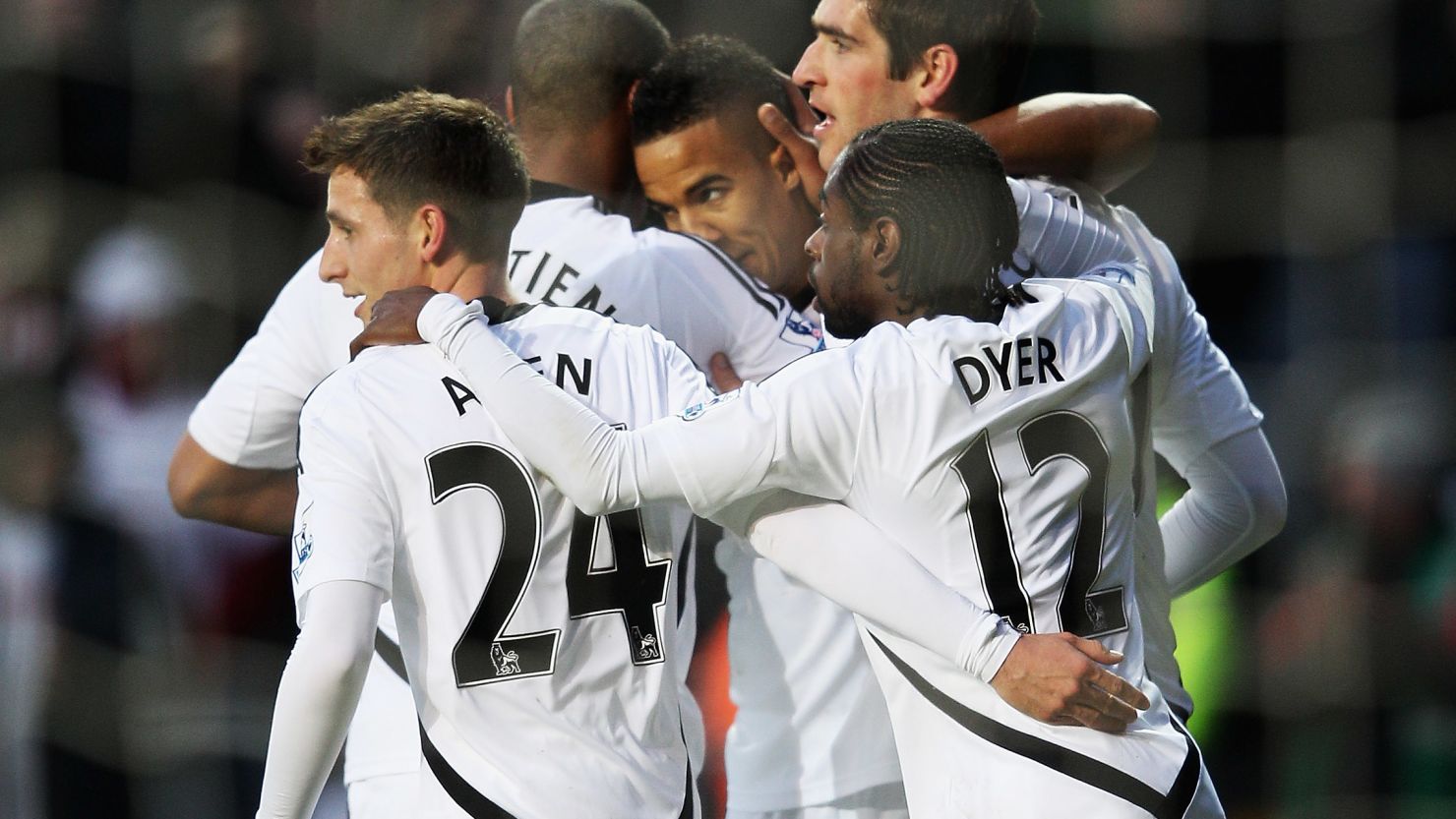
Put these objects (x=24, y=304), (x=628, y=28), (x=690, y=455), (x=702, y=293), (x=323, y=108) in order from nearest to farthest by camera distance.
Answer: (x=690, y=455) → (x=702, y=293) → (x=628, y=28) → (x=24, y=304) → (x=323, y=108)

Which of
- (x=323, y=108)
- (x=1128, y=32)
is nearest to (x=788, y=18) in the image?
(x=1128, y=32)

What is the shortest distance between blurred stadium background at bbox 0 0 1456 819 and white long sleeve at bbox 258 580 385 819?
262 cm

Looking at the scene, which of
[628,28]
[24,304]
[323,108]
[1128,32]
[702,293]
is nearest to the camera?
[702,293]

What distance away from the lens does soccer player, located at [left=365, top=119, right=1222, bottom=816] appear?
2268 millimetres

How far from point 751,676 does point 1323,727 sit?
2.36 meters

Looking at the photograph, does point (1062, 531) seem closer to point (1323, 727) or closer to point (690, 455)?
point (690, 455)

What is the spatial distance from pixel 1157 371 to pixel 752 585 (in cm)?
90

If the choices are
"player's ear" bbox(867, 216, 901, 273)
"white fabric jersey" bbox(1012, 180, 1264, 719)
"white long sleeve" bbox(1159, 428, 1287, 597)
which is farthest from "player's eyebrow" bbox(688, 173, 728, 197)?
"white long sleeve" bbox(1159, 428, 1287, 597)

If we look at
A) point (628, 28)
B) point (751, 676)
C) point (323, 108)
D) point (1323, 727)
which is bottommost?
point (1323, 727)

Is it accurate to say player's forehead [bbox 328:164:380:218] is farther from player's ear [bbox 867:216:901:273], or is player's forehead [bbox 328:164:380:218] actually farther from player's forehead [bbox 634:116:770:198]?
player's forehead [bbox 634:116:770:198]

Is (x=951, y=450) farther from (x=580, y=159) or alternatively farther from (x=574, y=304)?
(x=580, y=159)

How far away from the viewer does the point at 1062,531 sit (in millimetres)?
2359

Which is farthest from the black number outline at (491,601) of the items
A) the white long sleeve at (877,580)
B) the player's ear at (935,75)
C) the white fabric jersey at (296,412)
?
the player's ear at (935,75)

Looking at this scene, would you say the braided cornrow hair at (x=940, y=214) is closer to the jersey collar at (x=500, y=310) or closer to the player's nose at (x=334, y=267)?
the jersey collar at (x=500, y=310)
